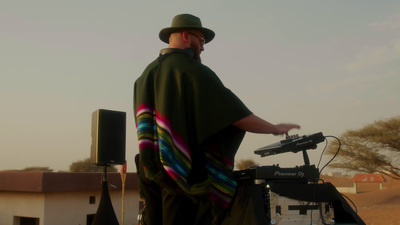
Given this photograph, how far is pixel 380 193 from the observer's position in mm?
25094

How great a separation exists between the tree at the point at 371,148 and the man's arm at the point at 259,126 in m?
19.0

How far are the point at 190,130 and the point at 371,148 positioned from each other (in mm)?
21069

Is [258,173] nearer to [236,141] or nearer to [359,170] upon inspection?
[236,141]

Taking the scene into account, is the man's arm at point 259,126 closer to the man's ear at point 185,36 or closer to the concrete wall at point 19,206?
the man's ear at point 185,36

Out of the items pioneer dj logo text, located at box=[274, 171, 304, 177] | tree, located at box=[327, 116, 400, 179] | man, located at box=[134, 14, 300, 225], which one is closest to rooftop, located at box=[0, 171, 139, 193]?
man, located at box=[134, 14, 300, 225]

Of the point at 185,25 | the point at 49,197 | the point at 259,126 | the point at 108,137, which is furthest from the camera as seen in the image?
the point at 49,197

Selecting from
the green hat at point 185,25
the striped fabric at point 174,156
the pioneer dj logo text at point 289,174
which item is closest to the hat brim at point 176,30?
the green hat at point 185,25

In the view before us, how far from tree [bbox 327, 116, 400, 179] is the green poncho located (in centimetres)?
1910

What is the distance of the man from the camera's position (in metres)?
1.92

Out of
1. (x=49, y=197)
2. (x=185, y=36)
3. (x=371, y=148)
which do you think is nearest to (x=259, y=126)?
(x=185, y=36)

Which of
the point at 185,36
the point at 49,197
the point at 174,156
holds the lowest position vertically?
the point at 49,197

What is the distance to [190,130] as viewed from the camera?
1.97 metres

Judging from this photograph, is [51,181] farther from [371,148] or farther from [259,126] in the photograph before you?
[371,148]

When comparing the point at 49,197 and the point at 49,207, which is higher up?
the point at 49,197
